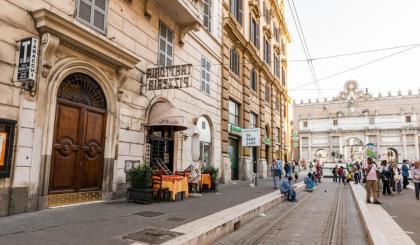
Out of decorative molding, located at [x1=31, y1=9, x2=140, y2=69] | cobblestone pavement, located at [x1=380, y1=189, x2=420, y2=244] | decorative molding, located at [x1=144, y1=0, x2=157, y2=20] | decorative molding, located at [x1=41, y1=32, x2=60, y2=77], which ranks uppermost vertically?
decorative molding, located at [x1=144, y1=0, x2=157, y2=20]

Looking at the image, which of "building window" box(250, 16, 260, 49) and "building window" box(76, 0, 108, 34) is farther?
"building window" box(250, 16, 260, 49)

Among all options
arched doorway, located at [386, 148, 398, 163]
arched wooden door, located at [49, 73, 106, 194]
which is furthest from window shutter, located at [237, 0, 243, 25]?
arched doorway, located at [386, 148, 398, 163]

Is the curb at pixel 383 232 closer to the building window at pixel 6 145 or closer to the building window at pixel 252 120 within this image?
the building window at pixel 6 145

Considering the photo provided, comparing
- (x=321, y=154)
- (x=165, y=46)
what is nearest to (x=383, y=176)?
(x=165, y=46)

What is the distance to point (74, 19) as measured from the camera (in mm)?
8289

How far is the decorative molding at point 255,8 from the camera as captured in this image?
2446 cm

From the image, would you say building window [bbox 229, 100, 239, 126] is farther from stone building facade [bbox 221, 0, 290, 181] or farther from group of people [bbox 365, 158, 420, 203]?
group of people [bbox 365, 158, 420, 203]

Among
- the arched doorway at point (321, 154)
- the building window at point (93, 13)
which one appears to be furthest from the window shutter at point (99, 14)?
the arched doorway at point (321, 154)

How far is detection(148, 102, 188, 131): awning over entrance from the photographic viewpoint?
11281 mm

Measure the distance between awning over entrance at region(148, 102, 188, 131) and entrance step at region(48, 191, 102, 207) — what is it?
3.24 metres

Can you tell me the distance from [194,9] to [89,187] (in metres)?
8.83

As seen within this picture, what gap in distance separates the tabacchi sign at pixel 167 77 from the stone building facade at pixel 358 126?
69929mm

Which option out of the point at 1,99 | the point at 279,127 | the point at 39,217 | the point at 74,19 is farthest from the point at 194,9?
the point at 279,127

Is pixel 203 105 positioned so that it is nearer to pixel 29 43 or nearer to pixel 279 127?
pixel 29 43
